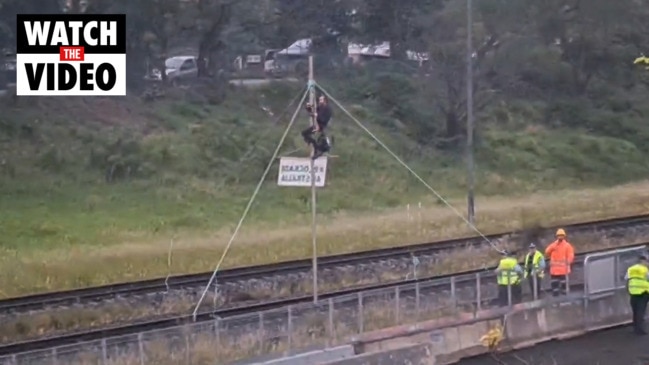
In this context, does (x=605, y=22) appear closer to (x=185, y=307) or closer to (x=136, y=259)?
(x=136, y=259)

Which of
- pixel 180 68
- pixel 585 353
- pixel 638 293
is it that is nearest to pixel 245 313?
pixel 585 353

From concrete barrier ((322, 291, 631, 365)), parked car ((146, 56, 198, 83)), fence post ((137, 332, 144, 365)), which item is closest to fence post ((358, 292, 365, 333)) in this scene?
concrete barrier ((322, 291, 631, 365))

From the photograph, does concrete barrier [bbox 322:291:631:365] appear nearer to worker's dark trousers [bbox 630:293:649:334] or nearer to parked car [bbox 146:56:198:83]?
worker's dark trousers [bbox 630:293:649:334]

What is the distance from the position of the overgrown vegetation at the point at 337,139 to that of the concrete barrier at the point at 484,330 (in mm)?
9424

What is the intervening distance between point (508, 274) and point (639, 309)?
2.02m

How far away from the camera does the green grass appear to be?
92.4ft

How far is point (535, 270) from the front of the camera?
19484mm

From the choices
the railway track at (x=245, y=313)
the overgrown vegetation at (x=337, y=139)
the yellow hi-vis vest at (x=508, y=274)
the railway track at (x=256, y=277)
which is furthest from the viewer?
the overgrown vegetation at (x=337, y=139)

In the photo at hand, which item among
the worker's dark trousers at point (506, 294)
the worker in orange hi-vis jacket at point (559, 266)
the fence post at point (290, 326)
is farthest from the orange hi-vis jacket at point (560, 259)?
the fence post at point (290, 326)

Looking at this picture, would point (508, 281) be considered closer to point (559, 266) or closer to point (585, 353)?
point (559, 266)

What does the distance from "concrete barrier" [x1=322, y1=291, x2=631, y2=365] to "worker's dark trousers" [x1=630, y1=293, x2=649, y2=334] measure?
0.79m

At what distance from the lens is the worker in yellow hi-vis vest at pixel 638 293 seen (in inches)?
738

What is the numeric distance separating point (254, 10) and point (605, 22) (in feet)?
50.3

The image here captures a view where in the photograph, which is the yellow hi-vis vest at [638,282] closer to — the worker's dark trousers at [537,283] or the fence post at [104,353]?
the worker's dark trousers at [537,283]
